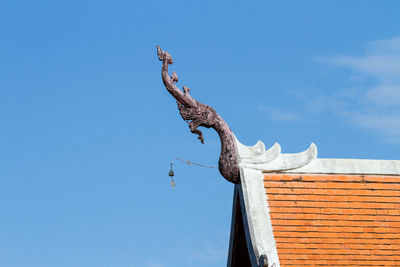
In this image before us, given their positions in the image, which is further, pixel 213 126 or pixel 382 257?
pixel 213 126

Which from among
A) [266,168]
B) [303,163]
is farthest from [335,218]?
[266,168]

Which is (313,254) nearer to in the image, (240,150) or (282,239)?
(282,239)

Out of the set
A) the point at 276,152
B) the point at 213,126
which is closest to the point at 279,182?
the point at 276,152

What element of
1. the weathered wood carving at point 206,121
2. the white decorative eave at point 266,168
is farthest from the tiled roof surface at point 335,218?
the weathered wood carving at point 206,121

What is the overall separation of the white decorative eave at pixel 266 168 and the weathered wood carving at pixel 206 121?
175mm

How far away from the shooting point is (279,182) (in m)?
17.1

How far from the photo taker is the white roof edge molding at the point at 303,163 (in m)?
17.3

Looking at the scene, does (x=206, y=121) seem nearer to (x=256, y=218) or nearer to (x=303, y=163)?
(x=303, y=163)

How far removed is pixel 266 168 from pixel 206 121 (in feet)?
5.02

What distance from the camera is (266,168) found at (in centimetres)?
1722

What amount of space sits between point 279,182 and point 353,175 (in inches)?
60.2

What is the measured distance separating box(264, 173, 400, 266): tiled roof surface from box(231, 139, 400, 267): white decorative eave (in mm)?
126

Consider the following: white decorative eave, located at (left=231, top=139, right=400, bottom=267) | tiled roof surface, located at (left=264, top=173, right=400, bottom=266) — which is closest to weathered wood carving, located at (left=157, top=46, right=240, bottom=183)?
white decorative eave, located at (left=231, top=139, right=400, bottom=267)

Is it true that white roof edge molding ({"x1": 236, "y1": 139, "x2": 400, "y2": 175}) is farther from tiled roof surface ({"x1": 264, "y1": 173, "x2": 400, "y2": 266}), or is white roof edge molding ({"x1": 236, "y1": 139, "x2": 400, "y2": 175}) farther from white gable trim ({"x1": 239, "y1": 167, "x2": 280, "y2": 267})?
white gable trim ({"x1": 239, "y1": 167, "x2": 280, "y2": 267})
